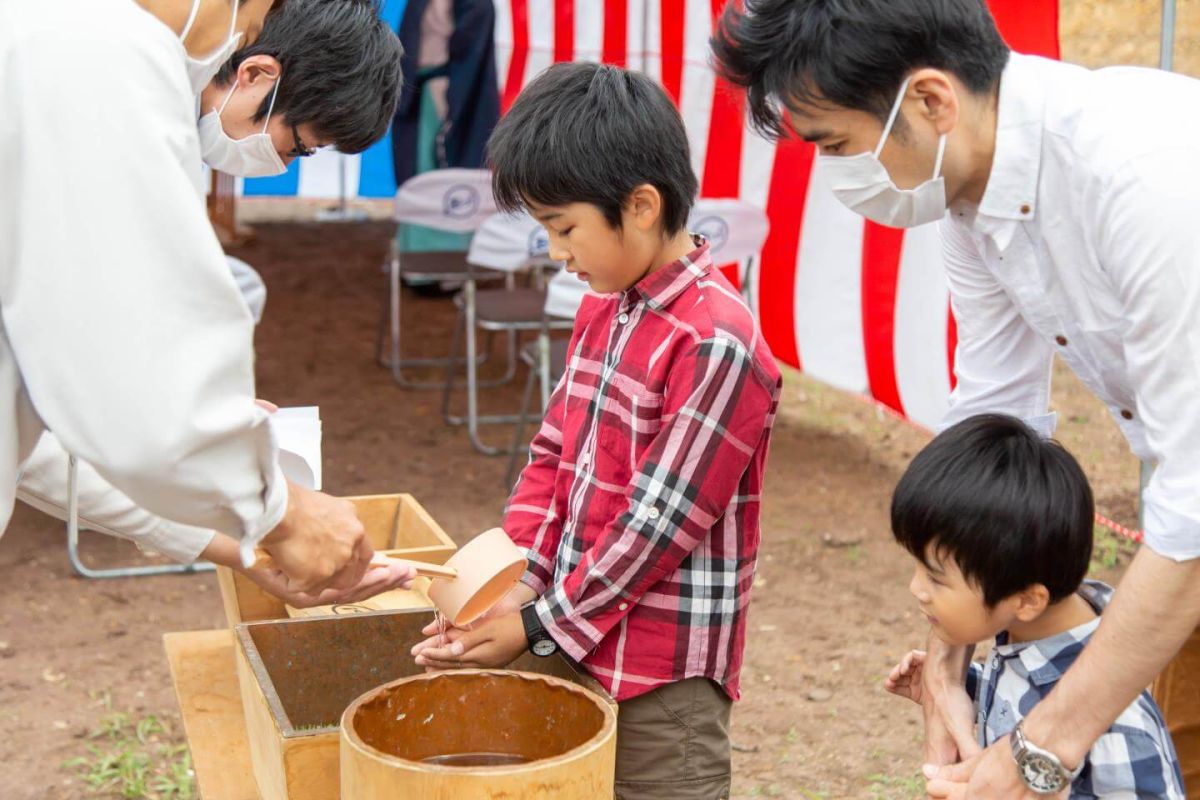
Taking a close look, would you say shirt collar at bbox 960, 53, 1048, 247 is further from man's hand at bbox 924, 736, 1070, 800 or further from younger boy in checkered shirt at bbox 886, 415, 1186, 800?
man's hand at bbox 924, 736, 1070, 800

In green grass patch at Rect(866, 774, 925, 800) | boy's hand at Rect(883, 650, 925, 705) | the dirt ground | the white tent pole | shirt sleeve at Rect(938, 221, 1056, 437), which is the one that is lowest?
the dirt ground

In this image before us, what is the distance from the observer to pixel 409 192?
536 centimetres

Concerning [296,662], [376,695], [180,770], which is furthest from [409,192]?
[376,695]

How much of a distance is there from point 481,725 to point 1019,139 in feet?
3.08

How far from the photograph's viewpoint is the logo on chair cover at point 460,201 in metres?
5.42

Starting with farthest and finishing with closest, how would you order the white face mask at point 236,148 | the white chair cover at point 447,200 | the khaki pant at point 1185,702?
the white chair cover at point 447,200
the white face mask at point 236,148
the khaki pant at point 1185,702

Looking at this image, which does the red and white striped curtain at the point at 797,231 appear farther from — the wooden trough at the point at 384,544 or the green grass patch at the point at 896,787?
the wooden trough at the point at 384,544

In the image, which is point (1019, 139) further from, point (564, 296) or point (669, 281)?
point (564, 296)

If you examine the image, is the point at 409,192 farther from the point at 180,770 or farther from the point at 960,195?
the point at 960,195

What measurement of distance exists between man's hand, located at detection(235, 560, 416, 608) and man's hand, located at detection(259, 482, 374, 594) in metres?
0.11

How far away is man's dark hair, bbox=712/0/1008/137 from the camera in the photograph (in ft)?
4.95

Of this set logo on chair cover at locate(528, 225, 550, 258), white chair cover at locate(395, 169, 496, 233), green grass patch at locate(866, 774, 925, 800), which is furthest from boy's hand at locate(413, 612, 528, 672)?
white chair cover at locate(395, 169, 496, 233)

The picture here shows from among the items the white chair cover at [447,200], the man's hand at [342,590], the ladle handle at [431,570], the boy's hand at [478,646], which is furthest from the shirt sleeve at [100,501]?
the white chair cover at [447,200]

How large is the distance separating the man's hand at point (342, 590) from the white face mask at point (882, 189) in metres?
0.73
